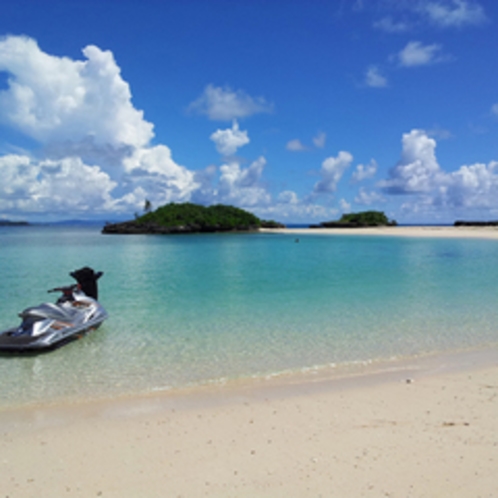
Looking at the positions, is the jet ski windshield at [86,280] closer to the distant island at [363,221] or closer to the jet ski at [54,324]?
the jet ski at [54,324]

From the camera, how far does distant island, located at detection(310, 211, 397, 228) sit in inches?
5997

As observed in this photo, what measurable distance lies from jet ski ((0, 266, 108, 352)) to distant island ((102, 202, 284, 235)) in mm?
111256

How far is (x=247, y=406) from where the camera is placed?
713 cm

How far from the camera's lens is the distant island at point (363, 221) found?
Answer: 152m

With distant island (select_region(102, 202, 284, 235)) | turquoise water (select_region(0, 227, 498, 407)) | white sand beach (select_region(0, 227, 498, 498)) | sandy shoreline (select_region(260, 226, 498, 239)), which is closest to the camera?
white sand beach (select_region(0, 227, 498, 498))

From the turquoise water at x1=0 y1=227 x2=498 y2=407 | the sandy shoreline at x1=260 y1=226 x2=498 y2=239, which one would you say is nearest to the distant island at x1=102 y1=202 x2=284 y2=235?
the sandy shoreline at x1=260 y1=226 x2=498 y2=239

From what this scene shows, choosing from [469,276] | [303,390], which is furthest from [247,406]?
[469,276]

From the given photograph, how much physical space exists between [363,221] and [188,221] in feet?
228

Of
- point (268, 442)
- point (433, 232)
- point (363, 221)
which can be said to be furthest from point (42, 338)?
point (363, 221)

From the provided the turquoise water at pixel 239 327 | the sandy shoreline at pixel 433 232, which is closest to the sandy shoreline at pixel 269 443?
the turquoise water at pixel 239 327

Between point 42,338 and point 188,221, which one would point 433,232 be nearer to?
point 188,221

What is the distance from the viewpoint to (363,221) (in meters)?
154

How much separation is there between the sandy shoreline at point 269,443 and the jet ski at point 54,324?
3394 mm

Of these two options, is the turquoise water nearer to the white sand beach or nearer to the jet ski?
the jet ski
